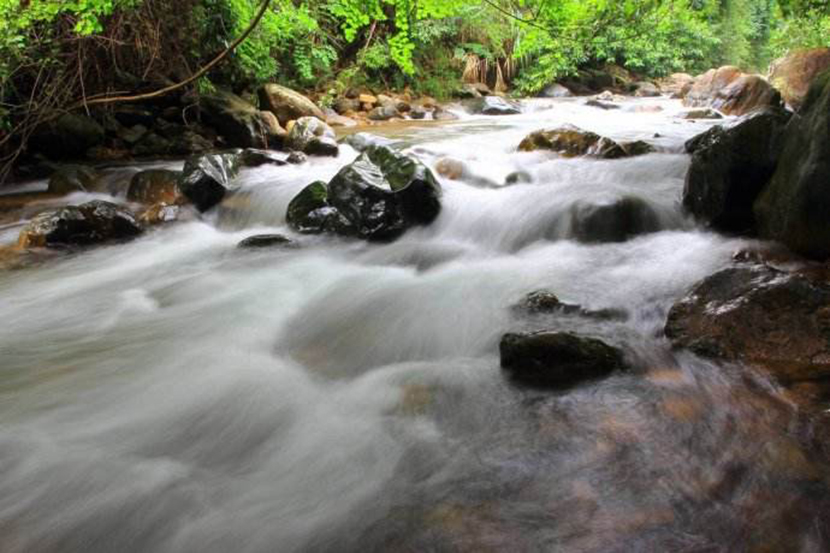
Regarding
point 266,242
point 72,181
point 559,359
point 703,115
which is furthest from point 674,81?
point 559,359

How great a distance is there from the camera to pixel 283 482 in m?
2.12

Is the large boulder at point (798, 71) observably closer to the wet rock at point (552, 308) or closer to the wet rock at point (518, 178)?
the wet rock at point (518, 178)

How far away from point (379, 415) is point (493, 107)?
41.4ft

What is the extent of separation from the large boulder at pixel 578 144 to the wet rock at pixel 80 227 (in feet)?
16.6

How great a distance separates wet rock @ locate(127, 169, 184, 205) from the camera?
20.1 feet

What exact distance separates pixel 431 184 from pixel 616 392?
10.8 feet

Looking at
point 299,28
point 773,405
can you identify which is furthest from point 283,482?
point 299,28

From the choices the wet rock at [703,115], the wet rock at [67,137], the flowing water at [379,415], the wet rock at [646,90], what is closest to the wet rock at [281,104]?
the wet rock at [67,137]

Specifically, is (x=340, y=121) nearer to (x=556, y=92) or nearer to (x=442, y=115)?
(x=442, y=115)

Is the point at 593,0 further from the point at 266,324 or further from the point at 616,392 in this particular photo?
the point at 266,324

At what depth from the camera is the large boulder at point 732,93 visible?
9.62 metres

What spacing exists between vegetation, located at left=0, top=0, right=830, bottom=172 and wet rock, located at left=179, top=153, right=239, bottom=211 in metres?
1.28

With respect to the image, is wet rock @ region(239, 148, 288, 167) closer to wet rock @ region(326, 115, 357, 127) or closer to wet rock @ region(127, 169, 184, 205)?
wet rock @ region(127, 169, 184, 205)

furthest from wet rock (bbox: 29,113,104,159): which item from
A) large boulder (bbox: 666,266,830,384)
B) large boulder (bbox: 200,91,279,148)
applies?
large boulder (bbox: 666,266,830,384)
